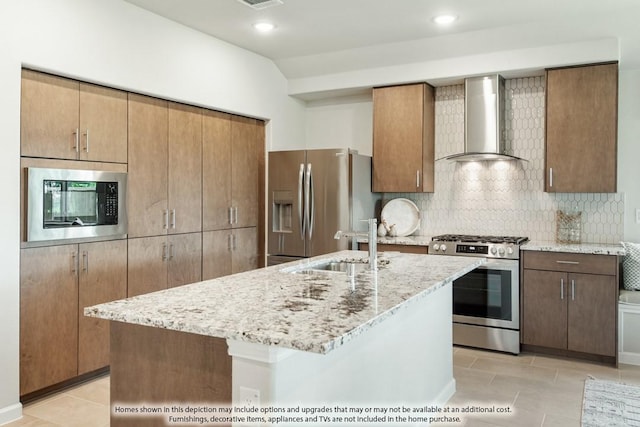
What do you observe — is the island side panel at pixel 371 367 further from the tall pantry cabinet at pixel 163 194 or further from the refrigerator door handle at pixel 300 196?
the tall pantry cabinet at pixel 163 194

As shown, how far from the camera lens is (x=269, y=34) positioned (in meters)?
4.41

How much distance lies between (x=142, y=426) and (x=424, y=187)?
3.58 meters

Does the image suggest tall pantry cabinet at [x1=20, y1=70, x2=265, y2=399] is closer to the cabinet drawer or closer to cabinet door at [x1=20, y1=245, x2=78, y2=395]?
cabinet door at [x1=20, y1=245, x2=78, y2=395]

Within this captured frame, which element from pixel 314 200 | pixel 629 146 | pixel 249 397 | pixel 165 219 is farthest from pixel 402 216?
pixel 249 397

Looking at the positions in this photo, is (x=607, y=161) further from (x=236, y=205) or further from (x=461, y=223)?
(x=236, y=205)

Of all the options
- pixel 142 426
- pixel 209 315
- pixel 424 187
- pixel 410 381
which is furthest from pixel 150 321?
pixel 424 187

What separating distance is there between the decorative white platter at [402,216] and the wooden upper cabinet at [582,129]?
130cm

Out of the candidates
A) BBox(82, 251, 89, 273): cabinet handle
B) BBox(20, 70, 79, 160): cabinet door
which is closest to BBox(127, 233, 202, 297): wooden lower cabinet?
BBox(82, 251, 89, 273): cabinet handle

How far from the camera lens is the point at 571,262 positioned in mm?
4086

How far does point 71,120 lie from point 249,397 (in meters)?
2.55

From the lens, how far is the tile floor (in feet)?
9.98

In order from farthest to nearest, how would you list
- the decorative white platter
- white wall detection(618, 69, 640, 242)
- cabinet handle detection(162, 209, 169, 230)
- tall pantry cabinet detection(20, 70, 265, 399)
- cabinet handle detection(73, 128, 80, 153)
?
1. the decorative white platter
2. white wall detection(618, 69, 640, 242)
3. cabinet handle detection(162, 209, 169, 230)
4. cabinet handle detection(73, 128, 80, 153)
5. tall pantry cabinet detection(20, 70, 265, 399)

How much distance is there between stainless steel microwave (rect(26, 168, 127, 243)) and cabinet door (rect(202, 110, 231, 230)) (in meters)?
0.87

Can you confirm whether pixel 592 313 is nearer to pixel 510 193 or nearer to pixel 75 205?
pixel 510 193
